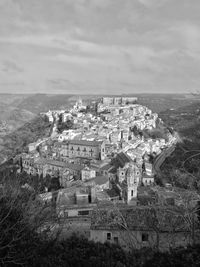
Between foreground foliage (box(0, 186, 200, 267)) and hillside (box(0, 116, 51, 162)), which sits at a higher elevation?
foreground foliage (box(0, 186, 200, 267))

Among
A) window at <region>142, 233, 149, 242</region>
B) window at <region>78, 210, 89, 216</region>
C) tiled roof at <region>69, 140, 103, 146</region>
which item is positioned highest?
window at <region>142, 233, 149, 242</region>

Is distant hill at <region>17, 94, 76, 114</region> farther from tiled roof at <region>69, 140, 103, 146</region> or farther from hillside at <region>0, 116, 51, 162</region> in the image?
tiled roof at <region>69, 140, 103, 146</region>

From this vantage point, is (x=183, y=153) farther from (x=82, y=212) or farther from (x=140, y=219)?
(x=140, y=219)

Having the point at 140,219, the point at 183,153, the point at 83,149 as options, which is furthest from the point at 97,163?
the point at 140,219

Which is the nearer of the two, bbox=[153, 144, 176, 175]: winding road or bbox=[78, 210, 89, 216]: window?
bbox=[78, 210, 89, 216]: window

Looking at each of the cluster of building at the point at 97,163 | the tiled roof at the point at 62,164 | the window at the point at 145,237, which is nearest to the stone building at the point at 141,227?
the window at the point at 145,237

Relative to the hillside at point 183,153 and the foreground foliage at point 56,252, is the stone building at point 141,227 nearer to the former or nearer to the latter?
the foreground foliage at point 56,252

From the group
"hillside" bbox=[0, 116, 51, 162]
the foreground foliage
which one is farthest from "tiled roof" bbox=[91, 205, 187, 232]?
"hillside" bbox=[0, 116, 51, 162]

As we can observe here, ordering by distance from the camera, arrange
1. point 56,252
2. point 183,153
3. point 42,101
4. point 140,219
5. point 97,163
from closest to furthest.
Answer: point 56,252
point 140,219
point 183,153
point 97,163
point 42,101

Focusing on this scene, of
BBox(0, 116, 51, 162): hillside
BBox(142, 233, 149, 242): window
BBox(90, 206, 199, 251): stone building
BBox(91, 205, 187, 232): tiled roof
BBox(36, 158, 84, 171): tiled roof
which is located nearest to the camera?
BBox(90, 206, 199, 251): stone building
